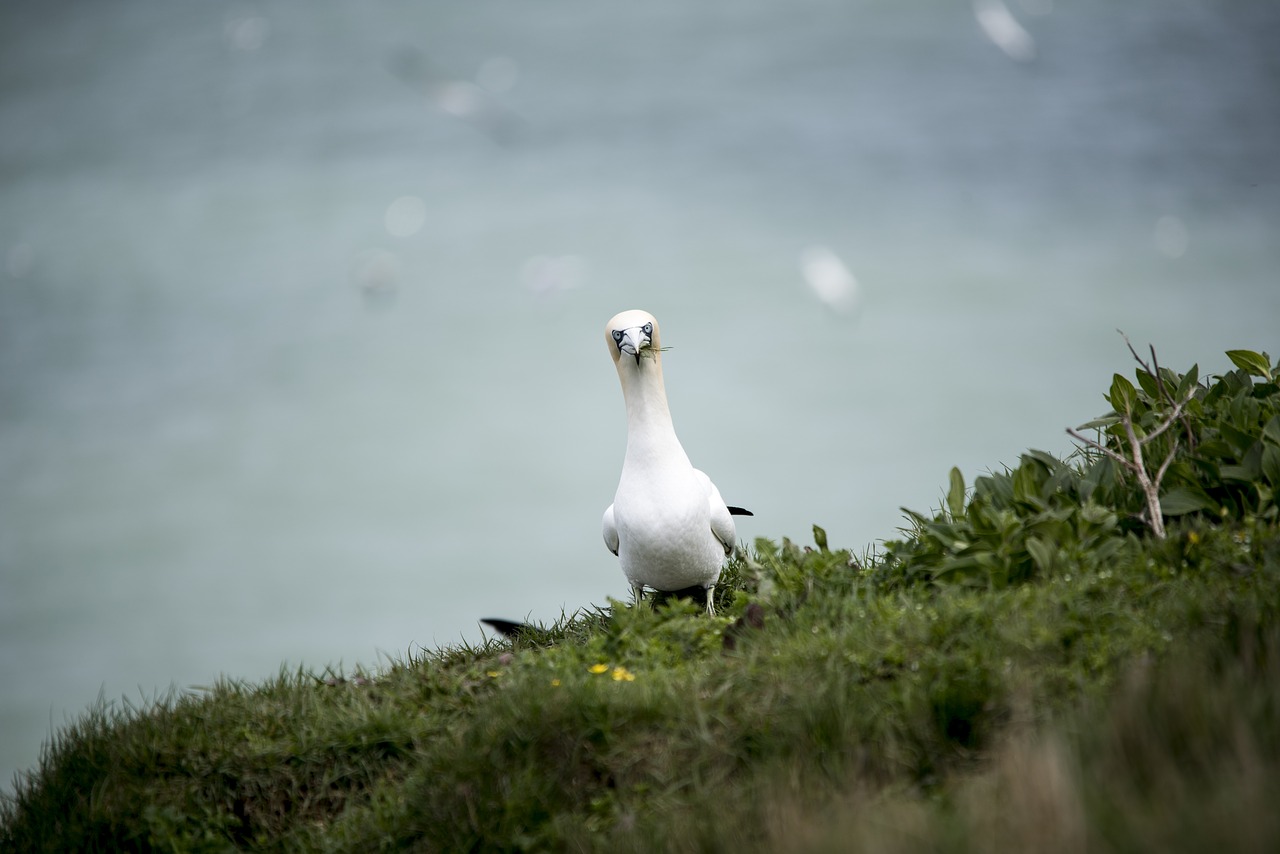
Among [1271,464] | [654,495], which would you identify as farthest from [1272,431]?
[654,495]

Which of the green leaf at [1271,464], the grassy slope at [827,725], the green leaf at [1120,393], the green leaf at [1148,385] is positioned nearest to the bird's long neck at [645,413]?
the grassy slope at [827,725]

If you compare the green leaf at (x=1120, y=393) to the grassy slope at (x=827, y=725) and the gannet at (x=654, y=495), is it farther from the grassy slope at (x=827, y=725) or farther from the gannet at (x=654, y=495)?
the gannet at (x=654, y=495)

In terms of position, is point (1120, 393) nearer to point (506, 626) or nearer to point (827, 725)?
point (827, 725)

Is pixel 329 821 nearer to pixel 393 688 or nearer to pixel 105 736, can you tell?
pixel 393 688

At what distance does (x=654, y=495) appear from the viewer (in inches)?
190

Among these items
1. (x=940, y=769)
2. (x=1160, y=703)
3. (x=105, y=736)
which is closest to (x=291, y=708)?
(x=105, y=736)

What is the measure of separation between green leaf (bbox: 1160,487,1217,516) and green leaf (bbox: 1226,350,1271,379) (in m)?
1.10

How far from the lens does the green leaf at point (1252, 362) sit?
4938 mm

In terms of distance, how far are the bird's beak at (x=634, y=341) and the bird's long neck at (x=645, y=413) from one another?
0.40ft

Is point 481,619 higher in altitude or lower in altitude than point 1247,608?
higher

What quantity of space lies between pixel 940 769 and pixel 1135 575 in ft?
3.81

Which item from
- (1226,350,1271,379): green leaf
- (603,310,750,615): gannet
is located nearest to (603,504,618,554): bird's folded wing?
(603,310,750,615): gannet

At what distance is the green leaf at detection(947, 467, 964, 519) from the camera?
14.9 feet

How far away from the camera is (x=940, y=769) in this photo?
3102mm
